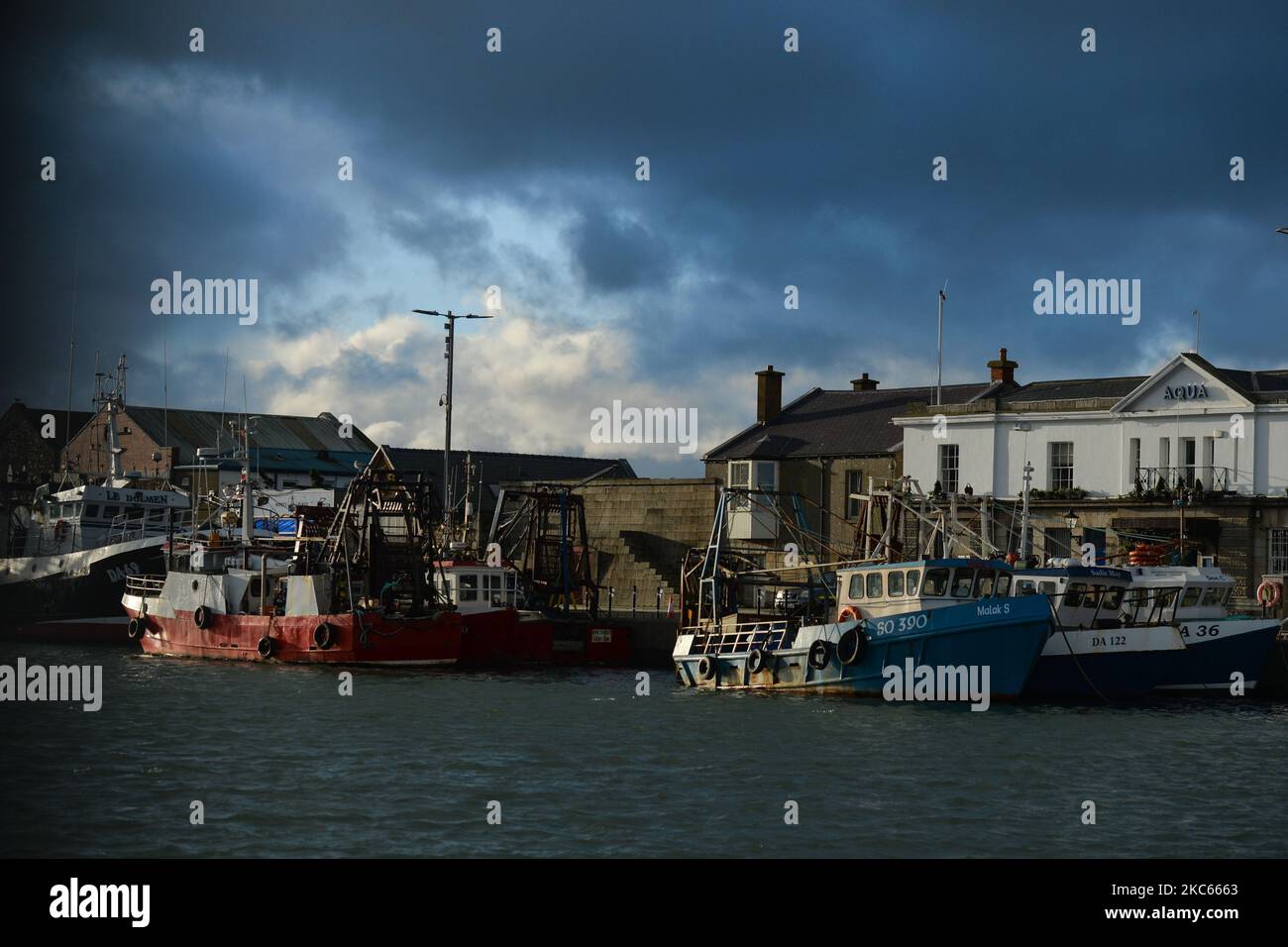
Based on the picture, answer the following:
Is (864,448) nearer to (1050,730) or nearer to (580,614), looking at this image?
(580,614)

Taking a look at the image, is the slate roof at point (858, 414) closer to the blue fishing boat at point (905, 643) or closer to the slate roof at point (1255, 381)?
the slate roof at point (1255, 381)

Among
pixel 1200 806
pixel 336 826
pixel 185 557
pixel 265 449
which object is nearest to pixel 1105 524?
pixel 1200 806

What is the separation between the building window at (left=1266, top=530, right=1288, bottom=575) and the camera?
44.1 meters

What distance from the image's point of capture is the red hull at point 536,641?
41.7 metres

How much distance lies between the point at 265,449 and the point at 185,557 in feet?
104

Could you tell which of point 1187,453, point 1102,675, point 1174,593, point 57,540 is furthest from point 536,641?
point 57,540

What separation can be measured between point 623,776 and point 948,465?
30177mm

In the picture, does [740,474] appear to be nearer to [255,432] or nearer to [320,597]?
[320,597]

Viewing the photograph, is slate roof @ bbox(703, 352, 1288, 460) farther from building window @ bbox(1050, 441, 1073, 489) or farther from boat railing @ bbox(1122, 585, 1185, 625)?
boat railing @ bbox(1122, 585, 1185, 625)

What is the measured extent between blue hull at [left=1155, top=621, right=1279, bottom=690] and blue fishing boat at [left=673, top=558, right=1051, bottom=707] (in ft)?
14.8

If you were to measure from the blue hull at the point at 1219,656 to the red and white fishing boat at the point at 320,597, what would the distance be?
59.0ft

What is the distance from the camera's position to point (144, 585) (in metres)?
50.2
